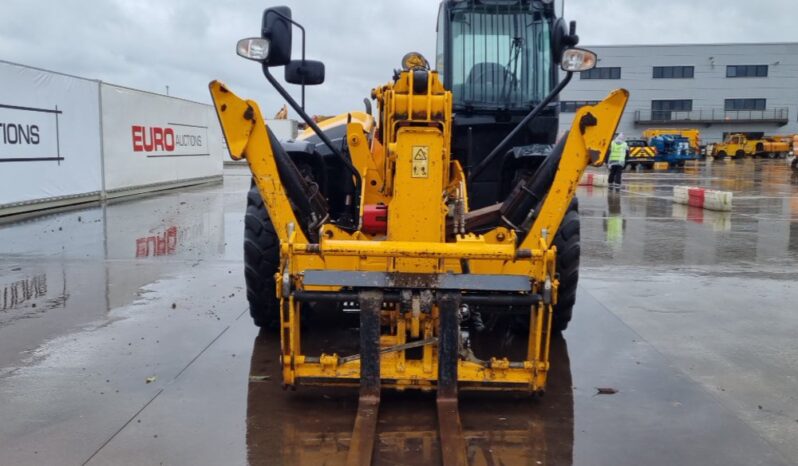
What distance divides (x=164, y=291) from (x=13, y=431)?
11.5 feet

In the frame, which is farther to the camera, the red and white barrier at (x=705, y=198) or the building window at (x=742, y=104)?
the building window at (x=742, y=104)

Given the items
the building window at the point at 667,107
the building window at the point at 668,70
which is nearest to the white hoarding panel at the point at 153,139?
the building window at the point at 667,107

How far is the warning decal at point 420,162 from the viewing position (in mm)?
4305

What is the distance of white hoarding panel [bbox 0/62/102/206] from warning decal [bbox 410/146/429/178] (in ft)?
36.8

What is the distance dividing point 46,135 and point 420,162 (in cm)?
1250

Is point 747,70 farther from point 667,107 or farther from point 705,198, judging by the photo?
point 705,198

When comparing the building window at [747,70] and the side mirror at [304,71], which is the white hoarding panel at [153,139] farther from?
the building window at [747,70]

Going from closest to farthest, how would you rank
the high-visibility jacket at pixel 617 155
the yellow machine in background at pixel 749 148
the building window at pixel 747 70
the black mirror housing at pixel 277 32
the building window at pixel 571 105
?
1. the black mirror housing at pixel 277 32
2. the high-visibility jacket at pixel 617 155
3. the yellow machine in background at pixel 749 148
4. the building window at pixel 571 105
5. the building window at pixel 747 70

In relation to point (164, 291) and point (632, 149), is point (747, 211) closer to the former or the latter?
point (164, 291)

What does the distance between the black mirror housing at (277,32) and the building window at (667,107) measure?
217ft

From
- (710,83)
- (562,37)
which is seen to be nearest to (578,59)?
(562,37)

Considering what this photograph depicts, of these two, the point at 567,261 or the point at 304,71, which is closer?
the point at 304,71

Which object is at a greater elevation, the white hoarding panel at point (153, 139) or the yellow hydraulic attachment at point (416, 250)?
the white hoarding panel at point (153, 139)

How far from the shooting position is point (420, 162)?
14.2ft
